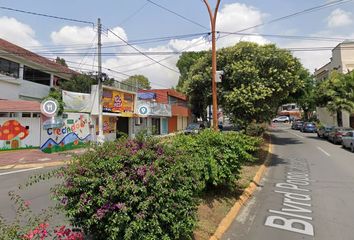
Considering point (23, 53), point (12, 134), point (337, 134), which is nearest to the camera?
point (12, 134)

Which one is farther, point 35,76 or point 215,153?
point 35,76

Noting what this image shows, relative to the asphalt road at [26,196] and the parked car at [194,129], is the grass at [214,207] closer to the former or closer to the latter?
the parked car at [194,129]

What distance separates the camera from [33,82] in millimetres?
29984

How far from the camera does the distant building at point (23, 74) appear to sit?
25.6 m

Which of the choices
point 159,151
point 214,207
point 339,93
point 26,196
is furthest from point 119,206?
point 339,93

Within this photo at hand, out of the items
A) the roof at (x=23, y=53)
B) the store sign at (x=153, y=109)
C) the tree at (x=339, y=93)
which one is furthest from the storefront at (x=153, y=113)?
the tree at (x=339, y=93)

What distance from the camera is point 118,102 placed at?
29.6 meters

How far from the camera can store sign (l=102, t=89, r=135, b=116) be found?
27547 mm

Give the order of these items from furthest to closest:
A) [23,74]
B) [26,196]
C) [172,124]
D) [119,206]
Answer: [172,124]
[23,74]
[26,196]
[119,206]

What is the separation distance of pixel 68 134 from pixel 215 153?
712 inches

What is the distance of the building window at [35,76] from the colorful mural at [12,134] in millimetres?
9634

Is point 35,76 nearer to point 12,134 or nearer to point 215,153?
point 12,134

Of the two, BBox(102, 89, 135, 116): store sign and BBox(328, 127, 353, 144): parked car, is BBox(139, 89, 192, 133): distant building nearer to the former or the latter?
BBox(102, 89, 135, 116): store sign

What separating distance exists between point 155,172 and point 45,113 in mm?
18062
